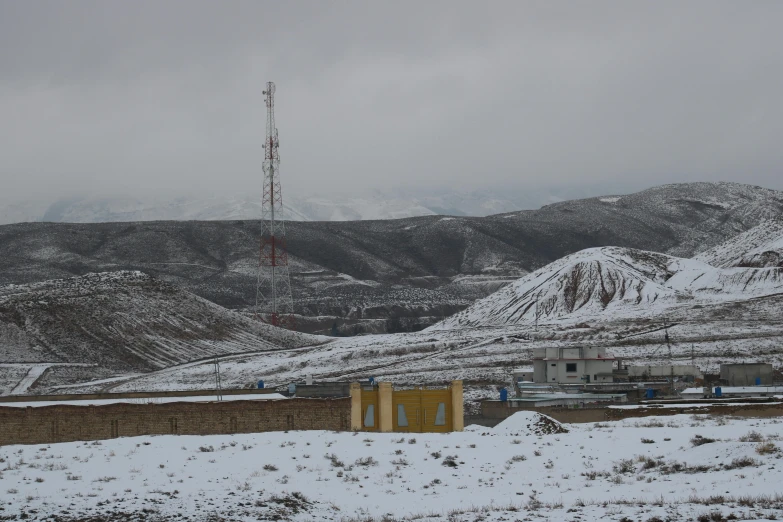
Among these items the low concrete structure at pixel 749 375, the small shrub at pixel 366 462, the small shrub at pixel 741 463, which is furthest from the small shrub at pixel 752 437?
the low concrete structure at pixel 749 375

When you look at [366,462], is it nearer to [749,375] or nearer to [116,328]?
[749,375]

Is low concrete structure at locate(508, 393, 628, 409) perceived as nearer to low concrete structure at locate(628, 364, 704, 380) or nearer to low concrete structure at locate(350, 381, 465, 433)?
low concrete structure at locate(628, 364, 704, 380)

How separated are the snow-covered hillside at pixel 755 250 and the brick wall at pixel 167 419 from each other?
119 m

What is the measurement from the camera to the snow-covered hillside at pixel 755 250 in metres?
Result: 147

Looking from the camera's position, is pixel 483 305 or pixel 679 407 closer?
pixel 679 407

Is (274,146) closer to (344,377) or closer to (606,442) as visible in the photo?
(344,377)

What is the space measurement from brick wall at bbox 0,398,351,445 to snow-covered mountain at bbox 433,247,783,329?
305 feet

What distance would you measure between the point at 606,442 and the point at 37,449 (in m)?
16.7

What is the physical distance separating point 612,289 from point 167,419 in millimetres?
117488

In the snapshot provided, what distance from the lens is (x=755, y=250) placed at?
154 meters

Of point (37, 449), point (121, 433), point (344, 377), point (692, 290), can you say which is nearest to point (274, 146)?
point (344, 377)

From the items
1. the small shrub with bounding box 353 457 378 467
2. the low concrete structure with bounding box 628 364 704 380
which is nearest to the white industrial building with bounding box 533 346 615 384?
the low concrete structure with bounding box 628 364 704 380

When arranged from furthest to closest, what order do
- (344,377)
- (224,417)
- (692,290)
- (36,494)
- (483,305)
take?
1. (483,305)
2. (692,290)
3. (344,377)
4. (224,417)
5. (36,494)

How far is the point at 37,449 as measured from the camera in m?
30.4
